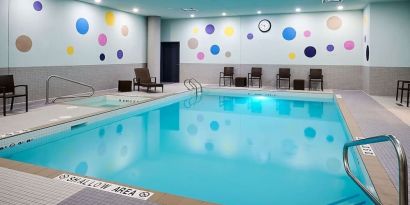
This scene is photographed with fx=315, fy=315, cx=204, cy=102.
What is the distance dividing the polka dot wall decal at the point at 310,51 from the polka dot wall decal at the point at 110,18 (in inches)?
273

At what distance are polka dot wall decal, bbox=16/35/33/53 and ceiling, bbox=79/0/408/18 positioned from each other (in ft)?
7.69

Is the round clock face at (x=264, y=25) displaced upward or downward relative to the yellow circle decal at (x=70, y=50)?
upward

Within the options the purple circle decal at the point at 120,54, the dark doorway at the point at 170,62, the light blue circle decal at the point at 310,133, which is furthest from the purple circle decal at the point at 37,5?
the light blue circle decal at the point at 310,133

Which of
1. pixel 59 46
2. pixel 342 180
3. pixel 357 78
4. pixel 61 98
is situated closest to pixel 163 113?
pixel 61 98

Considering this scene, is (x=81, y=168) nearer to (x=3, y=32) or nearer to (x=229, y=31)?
(x=3, y=32)

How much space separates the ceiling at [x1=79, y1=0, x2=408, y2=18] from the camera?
922 cm

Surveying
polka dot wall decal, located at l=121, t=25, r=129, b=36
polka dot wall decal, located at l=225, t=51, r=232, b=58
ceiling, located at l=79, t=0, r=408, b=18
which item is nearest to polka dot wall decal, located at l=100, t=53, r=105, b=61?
polka dot wall decal, located at l=121, t=25, r=129, b=36

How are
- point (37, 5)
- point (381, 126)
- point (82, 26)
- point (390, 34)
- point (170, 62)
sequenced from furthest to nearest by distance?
point (170, 62)
point (82, 26)
point (390, 34)
point (37, 5)
point (381, 126)

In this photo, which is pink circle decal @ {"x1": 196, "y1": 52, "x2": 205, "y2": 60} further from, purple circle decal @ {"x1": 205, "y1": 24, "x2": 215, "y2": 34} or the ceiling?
the ceiling

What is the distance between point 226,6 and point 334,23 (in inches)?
157

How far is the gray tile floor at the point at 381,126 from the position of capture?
139 inches

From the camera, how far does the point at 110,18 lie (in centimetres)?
1050

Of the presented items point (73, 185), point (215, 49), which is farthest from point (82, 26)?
point (73, 185)

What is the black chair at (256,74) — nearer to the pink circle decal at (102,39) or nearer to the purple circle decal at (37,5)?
the pink circle decal at (102,39)
